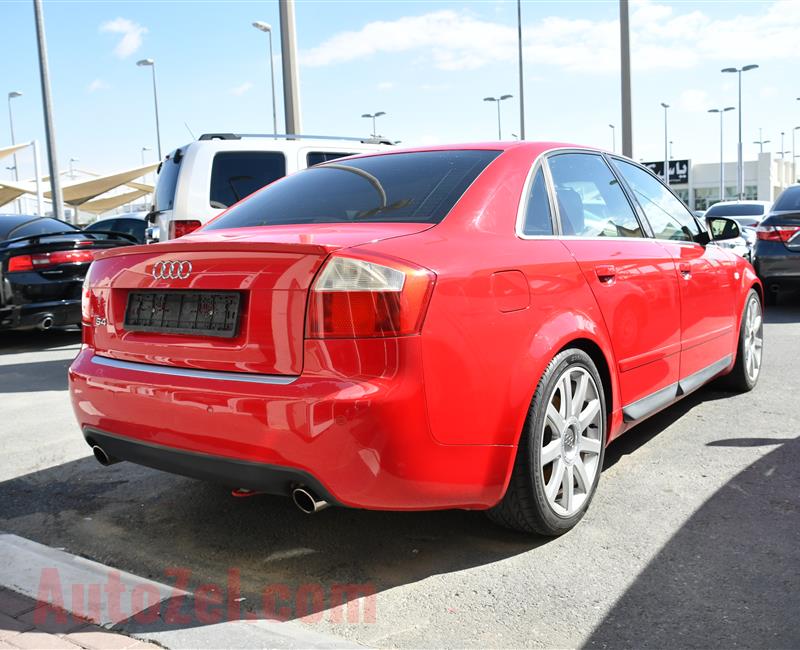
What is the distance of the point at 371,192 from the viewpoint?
11.6 ft

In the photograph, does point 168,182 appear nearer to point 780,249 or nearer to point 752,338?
point 752,338

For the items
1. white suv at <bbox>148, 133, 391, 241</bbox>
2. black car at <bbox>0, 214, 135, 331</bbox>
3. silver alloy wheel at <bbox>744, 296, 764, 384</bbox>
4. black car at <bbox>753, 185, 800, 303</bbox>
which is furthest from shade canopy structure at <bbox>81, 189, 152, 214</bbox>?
silver alloy wheel at <bbox>744, 296, 764, 384</bbox>

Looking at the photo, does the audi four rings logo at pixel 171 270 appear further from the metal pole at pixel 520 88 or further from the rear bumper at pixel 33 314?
the metal pole at pixel 520 88

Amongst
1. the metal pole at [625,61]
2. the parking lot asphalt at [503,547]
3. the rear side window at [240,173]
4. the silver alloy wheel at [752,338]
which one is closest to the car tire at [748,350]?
the silver alloy wheel at [752,338]

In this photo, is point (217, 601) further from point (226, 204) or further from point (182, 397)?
point (226, 204)

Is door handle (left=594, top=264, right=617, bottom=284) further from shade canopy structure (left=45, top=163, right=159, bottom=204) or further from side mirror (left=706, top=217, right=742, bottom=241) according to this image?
shade canopy structure (left=45, top=163, right=159, bottom=204)

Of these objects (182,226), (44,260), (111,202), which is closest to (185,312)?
(182,226)

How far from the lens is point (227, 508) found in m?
3.75

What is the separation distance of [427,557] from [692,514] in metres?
1.17

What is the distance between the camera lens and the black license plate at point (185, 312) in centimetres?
286

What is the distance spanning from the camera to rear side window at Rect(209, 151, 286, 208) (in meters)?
7.98

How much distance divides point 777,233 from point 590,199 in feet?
22.9

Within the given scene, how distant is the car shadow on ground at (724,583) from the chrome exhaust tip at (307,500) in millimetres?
937

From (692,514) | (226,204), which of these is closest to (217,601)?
(692,514)
